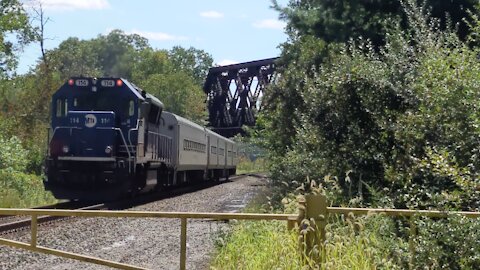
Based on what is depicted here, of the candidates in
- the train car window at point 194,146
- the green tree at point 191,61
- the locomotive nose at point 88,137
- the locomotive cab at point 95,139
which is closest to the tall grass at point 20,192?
the locomotive cab at point 95,139

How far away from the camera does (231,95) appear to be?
90.8 metres

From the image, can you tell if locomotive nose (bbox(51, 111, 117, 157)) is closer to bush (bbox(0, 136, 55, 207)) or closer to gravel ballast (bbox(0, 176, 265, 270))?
bush (bbox(0, 136, 55, 207))

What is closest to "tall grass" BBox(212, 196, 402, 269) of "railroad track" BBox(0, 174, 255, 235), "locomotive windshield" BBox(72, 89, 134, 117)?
"railroad track" BBox(0, 174, 255, 235)

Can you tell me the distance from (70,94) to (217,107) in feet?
240

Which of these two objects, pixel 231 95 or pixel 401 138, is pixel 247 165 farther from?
pixel 401 138

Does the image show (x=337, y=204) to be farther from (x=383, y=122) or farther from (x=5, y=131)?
(x=5, y=131)

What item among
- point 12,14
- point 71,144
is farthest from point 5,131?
point 71,144

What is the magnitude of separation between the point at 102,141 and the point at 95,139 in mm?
217

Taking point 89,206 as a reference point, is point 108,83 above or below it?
above

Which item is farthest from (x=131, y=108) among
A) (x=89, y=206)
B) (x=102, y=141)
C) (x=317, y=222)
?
(x=317, y=222)

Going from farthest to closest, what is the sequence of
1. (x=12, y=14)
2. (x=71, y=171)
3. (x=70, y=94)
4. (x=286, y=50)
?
1. (x=12, y=14)
2. (x=286, y=50)
3. (x=70, y=94)
4. (x=71, y=171)

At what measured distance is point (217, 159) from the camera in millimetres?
41844

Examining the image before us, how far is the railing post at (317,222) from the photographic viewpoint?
19.8 feet

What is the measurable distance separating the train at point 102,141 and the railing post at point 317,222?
47.0 ft
